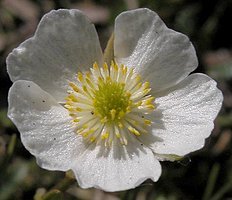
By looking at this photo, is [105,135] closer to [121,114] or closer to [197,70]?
[121,114]

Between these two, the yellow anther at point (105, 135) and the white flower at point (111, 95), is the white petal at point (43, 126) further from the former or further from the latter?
the yellow anther at point (105, 135)

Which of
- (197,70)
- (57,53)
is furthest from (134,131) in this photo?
(197,70)

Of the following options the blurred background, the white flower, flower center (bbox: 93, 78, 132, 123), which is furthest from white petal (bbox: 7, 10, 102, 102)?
the blurred background

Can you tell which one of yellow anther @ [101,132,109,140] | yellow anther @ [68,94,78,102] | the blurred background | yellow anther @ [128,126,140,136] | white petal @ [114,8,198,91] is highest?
white petal @ [114,8,198,91]

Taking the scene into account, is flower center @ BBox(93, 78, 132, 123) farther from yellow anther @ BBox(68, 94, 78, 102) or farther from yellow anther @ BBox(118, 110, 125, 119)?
yellow anther @ BBox(68, 94, 78, 102)

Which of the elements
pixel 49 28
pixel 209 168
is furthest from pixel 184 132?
pixel 209 168

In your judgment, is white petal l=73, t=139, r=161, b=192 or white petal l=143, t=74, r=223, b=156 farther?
white petal l=143, t=74, r=223, b=156

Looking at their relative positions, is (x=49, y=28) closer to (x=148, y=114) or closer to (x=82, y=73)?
(x=82, y=73)
